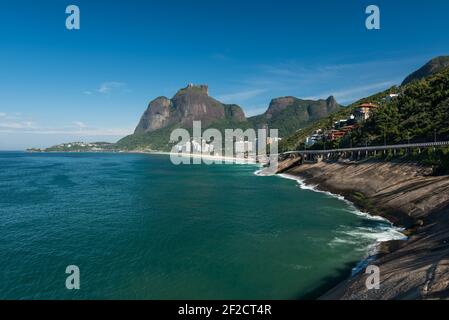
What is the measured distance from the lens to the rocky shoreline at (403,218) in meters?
17.9

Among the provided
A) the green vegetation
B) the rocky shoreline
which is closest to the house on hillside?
the green vegetation

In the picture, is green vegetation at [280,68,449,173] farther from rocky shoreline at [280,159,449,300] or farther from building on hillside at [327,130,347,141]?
building on hillside at [327,130,347,141]

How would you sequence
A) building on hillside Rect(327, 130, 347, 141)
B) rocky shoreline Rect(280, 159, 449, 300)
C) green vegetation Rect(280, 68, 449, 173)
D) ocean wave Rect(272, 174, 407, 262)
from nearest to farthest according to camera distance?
1. rocky shoreline Rect(280, 159, 449, 300)
2. ocean wave Rect(272, 174, 407, 262)
3. green vegetation Rect(280, 68, 449, 173)
4. building on hillside Rect(327, 130, 347, 141)

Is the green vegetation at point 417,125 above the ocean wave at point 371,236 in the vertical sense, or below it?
above

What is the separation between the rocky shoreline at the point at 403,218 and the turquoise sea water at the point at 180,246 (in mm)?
3395

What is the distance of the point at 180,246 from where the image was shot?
3562 cm

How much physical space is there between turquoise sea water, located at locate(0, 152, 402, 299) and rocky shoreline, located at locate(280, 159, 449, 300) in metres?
3.40

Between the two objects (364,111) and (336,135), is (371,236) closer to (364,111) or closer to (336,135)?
(336,135)

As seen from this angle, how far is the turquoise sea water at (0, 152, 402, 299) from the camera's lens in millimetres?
25344

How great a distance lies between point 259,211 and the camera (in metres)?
53.9

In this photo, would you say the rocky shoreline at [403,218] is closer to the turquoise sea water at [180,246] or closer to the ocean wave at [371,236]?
the ocean wave at [371,236]

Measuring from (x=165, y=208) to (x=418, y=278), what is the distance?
155 ft

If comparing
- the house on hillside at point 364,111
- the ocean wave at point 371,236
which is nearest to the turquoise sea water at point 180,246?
the ocean wave at point 371,236

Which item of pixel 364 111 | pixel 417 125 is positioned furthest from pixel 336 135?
pixel 417 125
